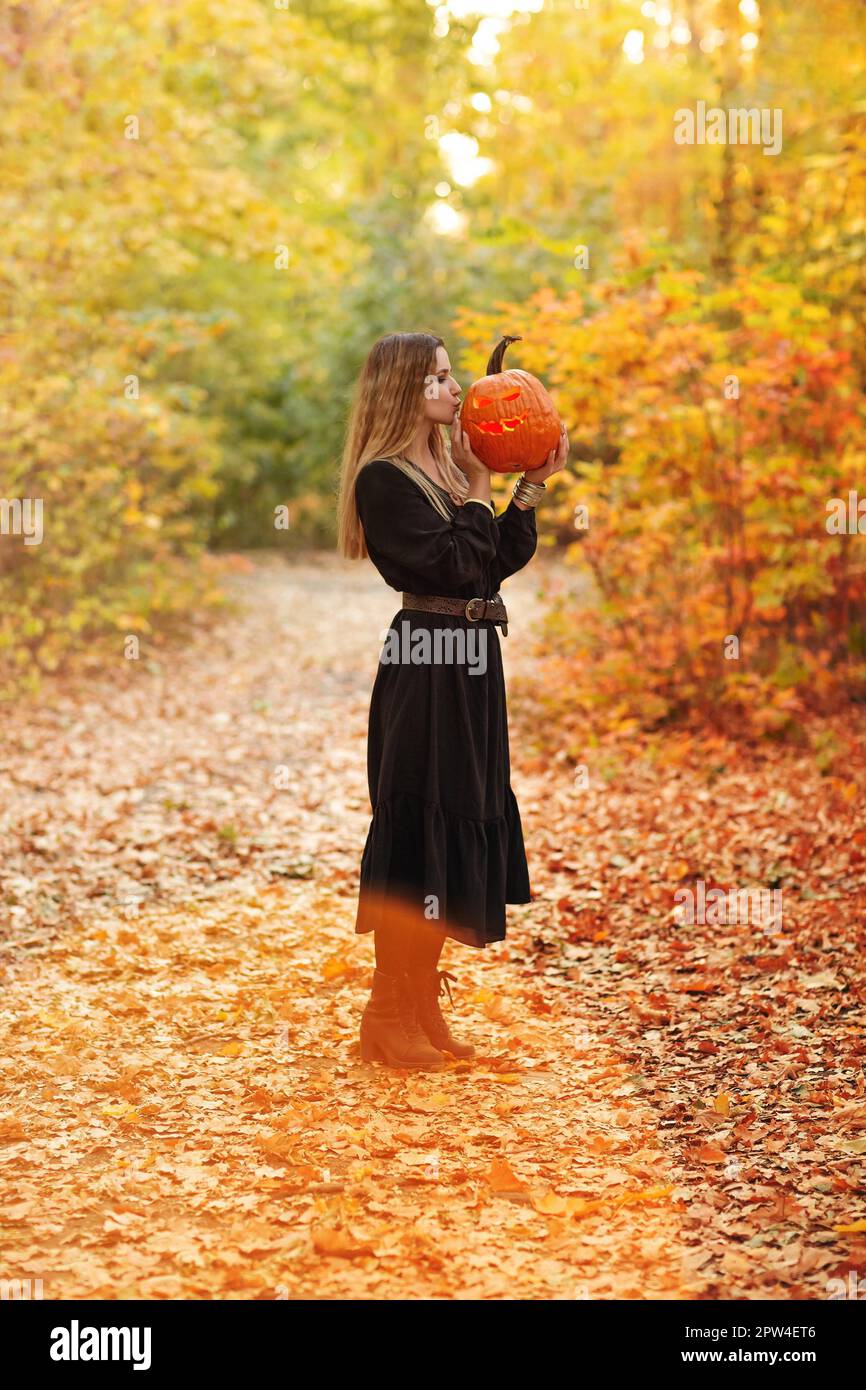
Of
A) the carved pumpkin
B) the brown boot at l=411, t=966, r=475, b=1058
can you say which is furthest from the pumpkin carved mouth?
the brown boot at l=411, t=966, r=475, b=1058

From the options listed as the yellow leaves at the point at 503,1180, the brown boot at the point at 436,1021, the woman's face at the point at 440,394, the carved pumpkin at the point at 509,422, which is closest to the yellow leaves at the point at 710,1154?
the yellow leaves at the point at 503,1180

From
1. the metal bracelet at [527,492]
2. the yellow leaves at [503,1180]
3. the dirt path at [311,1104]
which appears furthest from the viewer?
the metal bracelet at [527,492]

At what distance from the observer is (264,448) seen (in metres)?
20.1

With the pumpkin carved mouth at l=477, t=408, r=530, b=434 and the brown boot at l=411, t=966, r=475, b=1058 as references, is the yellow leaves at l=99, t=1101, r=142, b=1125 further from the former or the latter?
the pumpkin carved mouth at l=477, t=408, r=530, b=434

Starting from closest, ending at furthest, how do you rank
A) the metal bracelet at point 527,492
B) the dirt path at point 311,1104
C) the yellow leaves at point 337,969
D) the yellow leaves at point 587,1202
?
the dirt path at point 311,1104 < the yellow leaves at point 587,1202 < the metal bracelet at point 527,492 < the yellow leaves at point 337,969

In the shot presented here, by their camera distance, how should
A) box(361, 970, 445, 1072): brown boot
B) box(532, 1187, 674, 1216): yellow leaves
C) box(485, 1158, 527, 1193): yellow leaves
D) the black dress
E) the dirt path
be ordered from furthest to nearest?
box(361, 970, 445, 1072): brown boot < the black dress < box(485, 1158, 527, 1193): yellow leaves < box(532, 1187, 674, 1216): yellow leaves < the dirt path

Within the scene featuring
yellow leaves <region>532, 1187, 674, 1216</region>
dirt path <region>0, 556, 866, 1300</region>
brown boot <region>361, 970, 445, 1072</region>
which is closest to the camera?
dirt path <region>0, 556, 866, 1300</region>

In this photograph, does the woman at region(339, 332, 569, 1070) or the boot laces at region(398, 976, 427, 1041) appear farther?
the boot laces at region(398, 976, 427, 1041)

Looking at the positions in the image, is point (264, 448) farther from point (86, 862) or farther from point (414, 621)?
point (414, 621)

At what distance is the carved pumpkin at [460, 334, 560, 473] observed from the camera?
388cm

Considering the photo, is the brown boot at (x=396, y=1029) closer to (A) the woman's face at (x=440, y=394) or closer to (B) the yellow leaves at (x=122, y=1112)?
(B) the yellow leaves at (x=122, y=1112)

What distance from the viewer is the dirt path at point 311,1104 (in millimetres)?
3092
